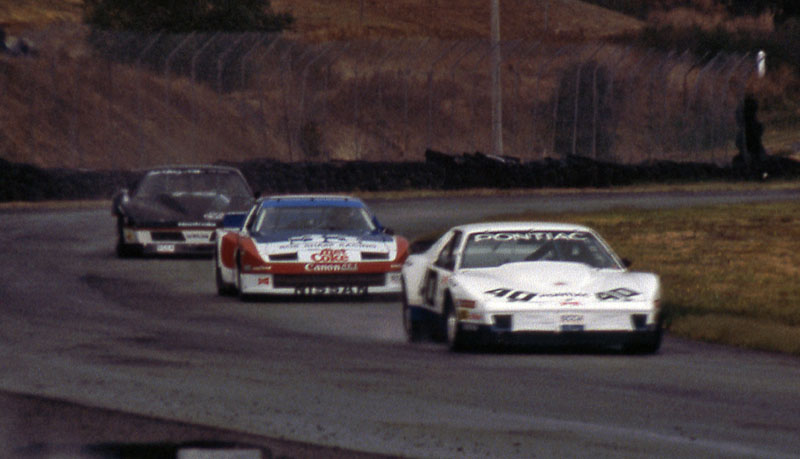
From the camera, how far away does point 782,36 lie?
380 feet

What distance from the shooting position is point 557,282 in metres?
13.5

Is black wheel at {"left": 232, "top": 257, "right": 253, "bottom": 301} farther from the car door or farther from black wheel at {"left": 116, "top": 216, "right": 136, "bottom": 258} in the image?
black wheel at {"left": 116, "top": 216, "right": 136, "bottom": 258}

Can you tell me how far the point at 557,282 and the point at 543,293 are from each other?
209 millimetres

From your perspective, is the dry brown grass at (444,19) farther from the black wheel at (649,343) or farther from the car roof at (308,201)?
the black wheel at (649,343)

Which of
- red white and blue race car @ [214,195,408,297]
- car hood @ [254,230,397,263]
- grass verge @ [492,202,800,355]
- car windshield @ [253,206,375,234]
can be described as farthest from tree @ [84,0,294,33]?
car hood @ [254,230,397,263]

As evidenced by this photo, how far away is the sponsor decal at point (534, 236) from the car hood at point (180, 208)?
11583 millimetres

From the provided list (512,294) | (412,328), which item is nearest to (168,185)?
(412,328)

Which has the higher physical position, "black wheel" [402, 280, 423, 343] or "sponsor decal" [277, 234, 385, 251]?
"black wheel" [402, 280, 423, 343]

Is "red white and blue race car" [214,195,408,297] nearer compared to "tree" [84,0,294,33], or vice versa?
"red white and blue race car" [214,195,408,297]

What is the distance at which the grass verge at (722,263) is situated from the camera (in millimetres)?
15734

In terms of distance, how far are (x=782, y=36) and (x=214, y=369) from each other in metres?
108

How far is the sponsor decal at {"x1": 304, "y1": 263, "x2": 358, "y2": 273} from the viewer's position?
18.6m

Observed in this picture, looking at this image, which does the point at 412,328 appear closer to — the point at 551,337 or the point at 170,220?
the point at 551,337

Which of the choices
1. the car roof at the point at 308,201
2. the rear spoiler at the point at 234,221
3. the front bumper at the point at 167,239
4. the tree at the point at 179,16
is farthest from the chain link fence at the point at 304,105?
the car roof at the point at 308,201
